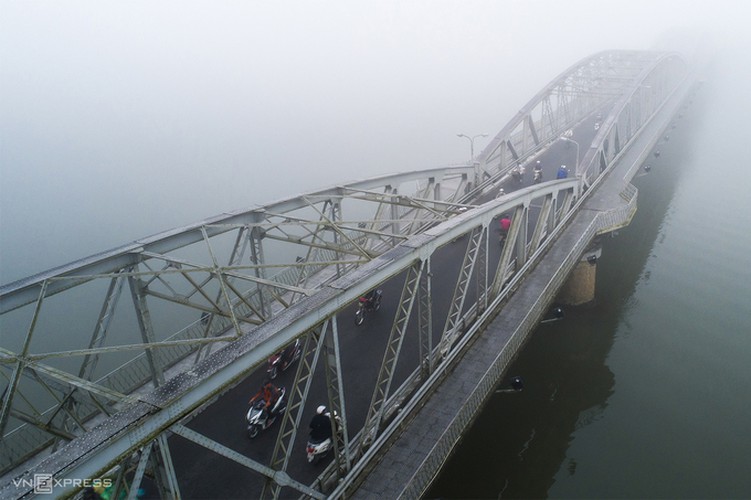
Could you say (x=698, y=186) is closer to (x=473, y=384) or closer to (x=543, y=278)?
(x=543, y=278)

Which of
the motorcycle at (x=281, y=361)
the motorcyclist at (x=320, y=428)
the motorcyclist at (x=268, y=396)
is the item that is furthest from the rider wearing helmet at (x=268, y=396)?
the motorcycle at (x=281, y=361)

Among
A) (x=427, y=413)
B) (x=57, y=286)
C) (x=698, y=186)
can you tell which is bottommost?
(x=698, y=186)

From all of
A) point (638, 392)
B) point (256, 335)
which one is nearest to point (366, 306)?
point (256, 335)

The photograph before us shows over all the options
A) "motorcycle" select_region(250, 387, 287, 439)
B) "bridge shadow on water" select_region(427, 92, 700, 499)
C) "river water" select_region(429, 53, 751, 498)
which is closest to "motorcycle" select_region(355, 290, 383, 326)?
"motorcycle" select_region(250, 387, 287, 439)

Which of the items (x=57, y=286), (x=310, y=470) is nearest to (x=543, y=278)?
(x=310, y=470)

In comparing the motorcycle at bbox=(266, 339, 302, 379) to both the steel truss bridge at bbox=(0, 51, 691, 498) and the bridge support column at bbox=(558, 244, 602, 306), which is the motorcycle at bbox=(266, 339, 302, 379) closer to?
the steel truss bridge at bbox=(0, 51, 691, 498)

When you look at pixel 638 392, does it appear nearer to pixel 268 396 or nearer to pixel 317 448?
pixel 317 448
